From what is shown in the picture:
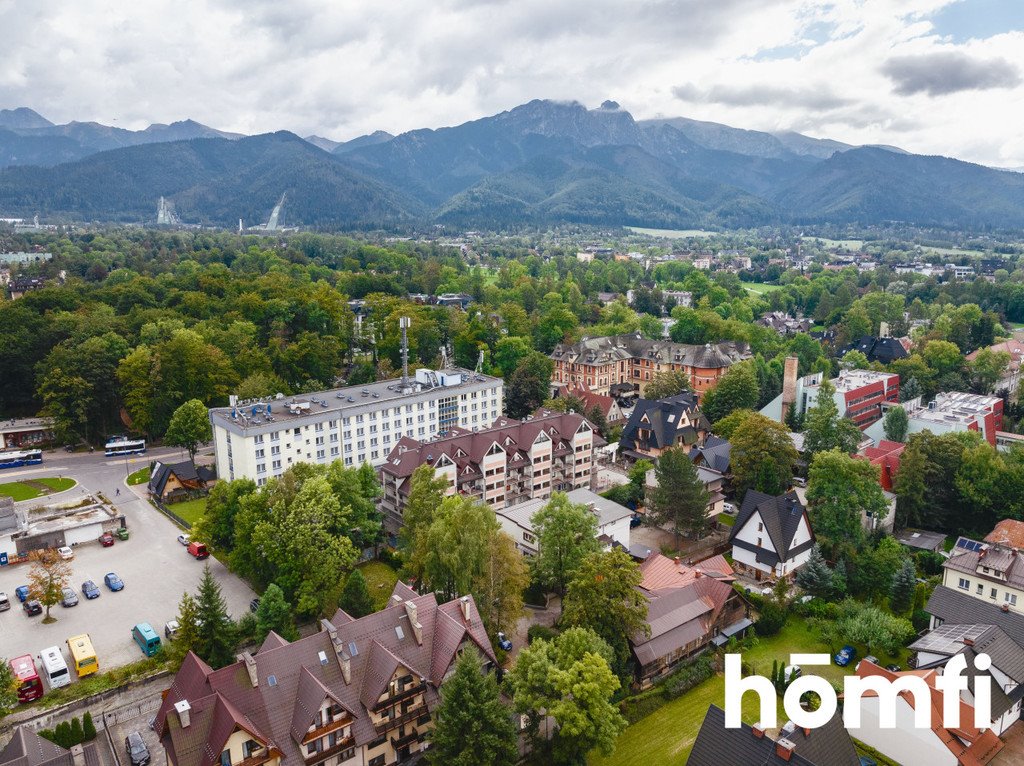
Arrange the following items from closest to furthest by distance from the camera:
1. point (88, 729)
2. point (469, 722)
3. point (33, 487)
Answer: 1. point (469, 722)
2. point (88, 729)
3. point (33, 487)

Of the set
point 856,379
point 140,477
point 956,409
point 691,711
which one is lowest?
point 691,711

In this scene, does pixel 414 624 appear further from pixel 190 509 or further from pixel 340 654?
pixel 190 509

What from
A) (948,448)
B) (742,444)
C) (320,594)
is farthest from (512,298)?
(320,594)

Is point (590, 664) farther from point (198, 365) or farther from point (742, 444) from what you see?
point (198, 365)

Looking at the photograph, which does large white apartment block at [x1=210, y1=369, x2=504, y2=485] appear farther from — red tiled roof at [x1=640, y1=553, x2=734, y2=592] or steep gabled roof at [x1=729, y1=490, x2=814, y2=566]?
steep gabled roof at [x1=729, y1=490, x2=814, y2=566]

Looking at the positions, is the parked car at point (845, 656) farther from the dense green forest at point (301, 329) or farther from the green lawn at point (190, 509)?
the dense green forest at point (301, 329)

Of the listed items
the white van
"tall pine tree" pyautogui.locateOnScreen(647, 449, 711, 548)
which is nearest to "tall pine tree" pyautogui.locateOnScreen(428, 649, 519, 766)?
the white van

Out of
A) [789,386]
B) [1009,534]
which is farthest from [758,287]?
[1009,534]
